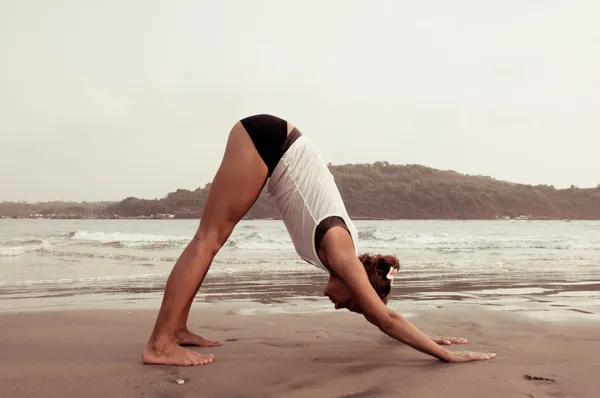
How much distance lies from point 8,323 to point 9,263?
315 inches

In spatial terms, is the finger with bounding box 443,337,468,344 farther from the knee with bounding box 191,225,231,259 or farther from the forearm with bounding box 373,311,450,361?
the knee with bounding box 191,225,231,259

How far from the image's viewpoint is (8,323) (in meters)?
4.53

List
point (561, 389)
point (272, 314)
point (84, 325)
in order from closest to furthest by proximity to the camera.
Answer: point (561, 389), point (84, 325), point (272, 314)

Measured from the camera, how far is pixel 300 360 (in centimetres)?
329

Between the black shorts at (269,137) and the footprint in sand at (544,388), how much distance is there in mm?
1855

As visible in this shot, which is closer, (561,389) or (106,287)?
(561,389)

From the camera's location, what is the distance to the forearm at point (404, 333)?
119 inches

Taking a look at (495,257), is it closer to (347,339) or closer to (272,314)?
(272,314)

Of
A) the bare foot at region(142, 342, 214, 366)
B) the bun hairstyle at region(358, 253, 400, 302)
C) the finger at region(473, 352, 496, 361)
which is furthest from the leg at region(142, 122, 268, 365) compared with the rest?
the finger at region(473, 352, 496, 361)

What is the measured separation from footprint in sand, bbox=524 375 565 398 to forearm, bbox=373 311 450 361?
1.69 ft

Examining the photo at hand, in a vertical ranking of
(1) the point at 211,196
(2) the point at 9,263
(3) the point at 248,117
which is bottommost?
(2) the point at 9,263

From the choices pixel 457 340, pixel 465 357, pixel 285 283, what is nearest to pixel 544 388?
pixel 465 357

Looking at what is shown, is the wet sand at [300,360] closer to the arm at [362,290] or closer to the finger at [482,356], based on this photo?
the finger at [482,356]

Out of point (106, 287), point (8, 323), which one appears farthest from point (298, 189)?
point (106, 287)
